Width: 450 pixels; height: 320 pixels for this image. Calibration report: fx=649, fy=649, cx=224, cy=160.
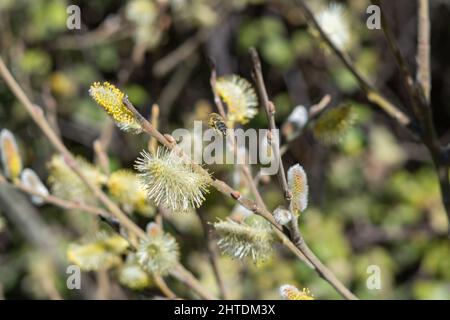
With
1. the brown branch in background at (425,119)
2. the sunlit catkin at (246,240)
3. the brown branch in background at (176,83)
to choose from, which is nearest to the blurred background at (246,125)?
the brown branch in background at (176,83)

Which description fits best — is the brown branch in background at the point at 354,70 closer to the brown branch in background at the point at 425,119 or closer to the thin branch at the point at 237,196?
the brown branch in background at the point at 425,119

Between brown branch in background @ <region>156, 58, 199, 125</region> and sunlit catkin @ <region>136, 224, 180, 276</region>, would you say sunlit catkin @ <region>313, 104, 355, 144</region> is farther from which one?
brown branch in background @ <region>156, 58, 199, 125</region>

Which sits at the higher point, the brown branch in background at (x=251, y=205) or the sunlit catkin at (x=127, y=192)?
the sunlit catkin at (x=127, y=192)

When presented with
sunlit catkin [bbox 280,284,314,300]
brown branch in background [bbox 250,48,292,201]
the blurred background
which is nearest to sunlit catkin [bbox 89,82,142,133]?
brown branch in background [bbox 250,48,292,201]

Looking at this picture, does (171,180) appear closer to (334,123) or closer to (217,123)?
(217,123)
